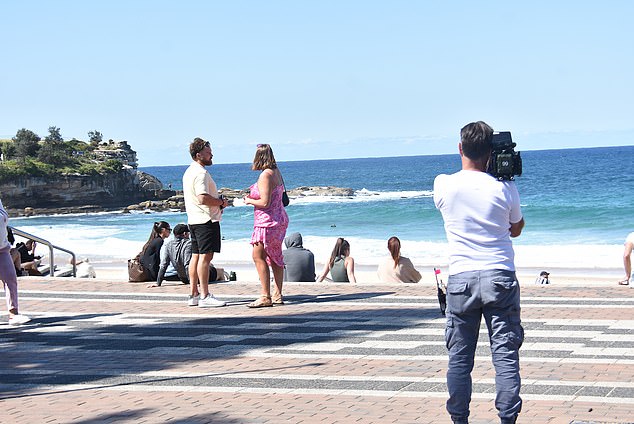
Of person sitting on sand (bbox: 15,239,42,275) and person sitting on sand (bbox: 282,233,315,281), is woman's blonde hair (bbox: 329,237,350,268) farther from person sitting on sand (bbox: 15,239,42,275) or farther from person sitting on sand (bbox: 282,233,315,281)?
person sitting on sand (bbox: 15,239,42,275)

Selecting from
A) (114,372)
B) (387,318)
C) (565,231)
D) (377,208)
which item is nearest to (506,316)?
(114,372)

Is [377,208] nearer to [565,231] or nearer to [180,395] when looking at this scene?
[565,231]

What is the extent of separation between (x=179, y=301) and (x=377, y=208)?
61.9m

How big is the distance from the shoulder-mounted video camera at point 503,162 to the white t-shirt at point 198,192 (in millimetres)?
6232

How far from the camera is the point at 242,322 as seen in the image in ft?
36.4

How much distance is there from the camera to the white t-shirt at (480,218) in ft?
19.3

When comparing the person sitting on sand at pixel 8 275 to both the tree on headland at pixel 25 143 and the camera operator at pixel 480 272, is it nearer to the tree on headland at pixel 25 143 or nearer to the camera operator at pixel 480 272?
the camera operator at pixel 480 272

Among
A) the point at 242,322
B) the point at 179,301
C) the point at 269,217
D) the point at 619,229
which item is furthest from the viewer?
the point at 619,229

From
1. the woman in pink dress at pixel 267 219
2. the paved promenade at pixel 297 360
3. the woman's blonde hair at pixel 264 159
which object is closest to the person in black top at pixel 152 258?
the paved promenade at pixel 297 360

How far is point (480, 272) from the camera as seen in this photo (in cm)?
584

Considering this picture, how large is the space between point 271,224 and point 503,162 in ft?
20.1

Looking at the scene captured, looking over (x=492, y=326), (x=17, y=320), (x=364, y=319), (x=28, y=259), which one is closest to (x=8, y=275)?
(x=17, y=320)

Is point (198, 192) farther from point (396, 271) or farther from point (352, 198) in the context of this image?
point (352, 198)

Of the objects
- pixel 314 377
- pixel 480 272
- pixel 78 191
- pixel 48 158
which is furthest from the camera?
pixel 48 158
